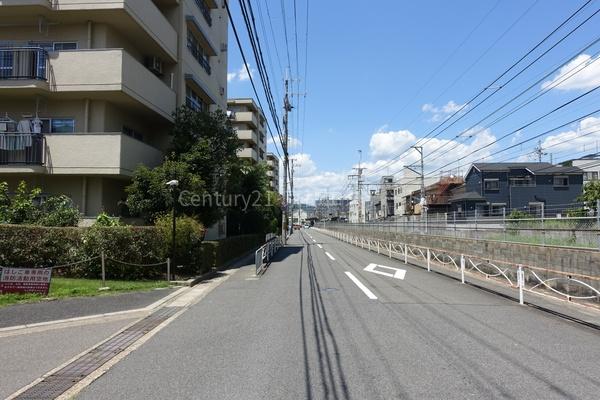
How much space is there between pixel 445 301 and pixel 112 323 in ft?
26.1

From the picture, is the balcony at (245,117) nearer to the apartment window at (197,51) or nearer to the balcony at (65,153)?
the apartment window at (197,51)

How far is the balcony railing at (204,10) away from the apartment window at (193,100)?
5210 millimetres

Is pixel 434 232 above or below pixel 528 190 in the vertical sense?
below

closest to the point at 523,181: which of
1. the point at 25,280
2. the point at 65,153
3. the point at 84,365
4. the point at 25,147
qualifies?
the point at 65,153

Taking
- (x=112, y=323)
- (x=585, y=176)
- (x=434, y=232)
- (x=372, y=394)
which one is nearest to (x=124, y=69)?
(x=112, y=323)

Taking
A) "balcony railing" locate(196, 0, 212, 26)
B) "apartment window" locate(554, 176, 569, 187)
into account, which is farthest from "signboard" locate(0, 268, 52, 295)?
"apartment window" locate(554, 176, 569, 187)

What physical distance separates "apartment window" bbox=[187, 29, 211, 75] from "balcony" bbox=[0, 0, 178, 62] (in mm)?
4824

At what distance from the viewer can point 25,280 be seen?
13.3 metres

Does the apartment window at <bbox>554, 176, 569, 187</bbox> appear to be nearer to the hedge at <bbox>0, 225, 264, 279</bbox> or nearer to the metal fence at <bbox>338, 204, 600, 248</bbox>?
the metal fence at <bbox>338, 204, 600, 248</bbox>

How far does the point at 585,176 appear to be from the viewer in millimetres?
55688

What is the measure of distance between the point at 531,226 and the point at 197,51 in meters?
21.0

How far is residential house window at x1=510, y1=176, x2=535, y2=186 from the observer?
5412 cm

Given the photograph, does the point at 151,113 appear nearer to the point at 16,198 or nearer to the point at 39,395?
the point at 16,198

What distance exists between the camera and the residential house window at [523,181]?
178 feet
